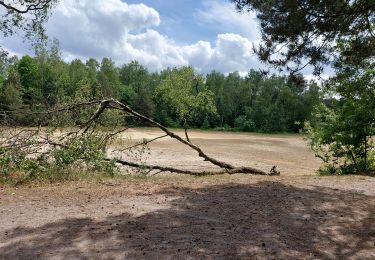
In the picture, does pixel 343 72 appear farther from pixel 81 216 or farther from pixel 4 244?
pixel 4 244

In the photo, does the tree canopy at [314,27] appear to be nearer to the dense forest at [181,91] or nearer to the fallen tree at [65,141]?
the fallen tree at [65,141]

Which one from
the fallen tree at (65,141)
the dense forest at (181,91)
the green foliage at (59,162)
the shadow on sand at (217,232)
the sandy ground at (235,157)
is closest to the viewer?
the shadow on sand at (217,232)

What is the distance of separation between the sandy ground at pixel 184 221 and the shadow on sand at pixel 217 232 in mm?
13

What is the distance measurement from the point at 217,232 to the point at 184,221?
646mm

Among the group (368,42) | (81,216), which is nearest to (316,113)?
(368,42)

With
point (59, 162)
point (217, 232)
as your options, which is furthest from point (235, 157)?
point (217, 232)

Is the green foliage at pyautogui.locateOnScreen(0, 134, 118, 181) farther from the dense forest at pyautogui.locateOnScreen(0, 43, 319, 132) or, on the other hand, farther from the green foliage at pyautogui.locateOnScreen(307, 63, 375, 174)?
the dense forest at pyautogui.locateOnScreen(0, 43, 319, 132)

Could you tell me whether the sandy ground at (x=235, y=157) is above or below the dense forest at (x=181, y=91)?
below

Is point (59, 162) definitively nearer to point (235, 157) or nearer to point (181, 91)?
point (235, 157)

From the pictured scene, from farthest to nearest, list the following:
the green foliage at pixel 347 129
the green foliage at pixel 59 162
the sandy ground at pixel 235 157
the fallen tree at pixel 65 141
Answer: the sandy ground at pixel 235 157
the green foliage at pixel 347 129
the fallen tree at pixel 65 141
the green foliage at pixel 59 162

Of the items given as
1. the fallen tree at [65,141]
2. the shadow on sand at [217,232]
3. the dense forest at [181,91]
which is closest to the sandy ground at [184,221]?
the shadow on sand at [217,232]

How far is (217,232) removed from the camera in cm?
590

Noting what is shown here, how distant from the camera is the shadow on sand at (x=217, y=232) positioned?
512cm

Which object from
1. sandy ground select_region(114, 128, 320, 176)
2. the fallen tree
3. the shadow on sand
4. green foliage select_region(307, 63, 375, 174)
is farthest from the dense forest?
the shadow on sand
